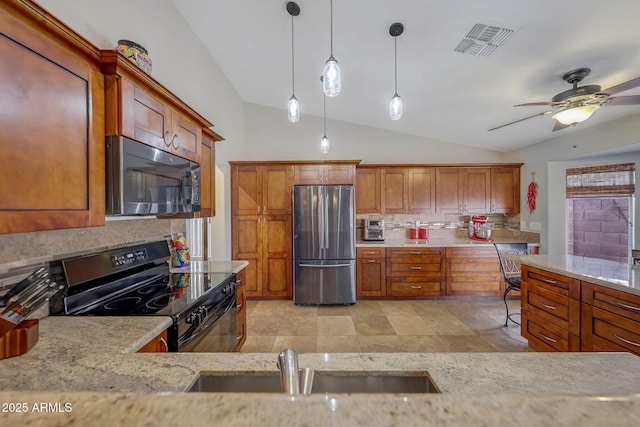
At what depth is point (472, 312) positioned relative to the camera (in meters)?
3.71

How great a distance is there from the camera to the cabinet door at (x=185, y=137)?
1.86 m

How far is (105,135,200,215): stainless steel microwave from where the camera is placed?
132 cm

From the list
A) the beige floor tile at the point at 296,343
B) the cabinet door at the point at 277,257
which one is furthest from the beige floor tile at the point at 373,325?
the cabinet door at the point at 277,257

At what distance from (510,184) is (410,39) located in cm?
333

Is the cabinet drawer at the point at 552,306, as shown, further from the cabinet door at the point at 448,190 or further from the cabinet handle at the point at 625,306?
the cabinet door at the point at 448,190

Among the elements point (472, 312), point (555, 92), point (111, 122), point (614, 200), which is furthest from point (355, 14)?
point (614, 200)

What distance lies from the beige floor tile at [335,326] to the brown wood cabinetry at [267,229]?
0.85m

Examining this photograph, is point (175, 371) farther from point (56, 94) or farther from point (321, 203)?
point (321, 203)

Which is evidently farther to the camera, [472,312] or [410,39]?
[472,312]

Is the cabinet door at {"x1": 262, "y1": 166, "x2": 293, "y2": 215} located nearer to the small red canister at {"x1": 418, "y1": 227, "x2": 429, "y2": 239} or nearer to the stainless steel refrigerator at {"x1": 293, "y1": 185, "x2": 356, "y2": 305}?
the stainless steel refrigerator at {"x1": 293, "y1": 185, "x2": 356, "y2": 305}

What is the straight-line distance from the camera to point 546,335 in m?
2.38

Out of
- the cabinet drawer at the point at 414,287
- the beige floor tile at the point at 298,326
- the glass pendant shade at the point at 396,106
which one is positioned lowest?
the beige floor tile at the point at 298,326

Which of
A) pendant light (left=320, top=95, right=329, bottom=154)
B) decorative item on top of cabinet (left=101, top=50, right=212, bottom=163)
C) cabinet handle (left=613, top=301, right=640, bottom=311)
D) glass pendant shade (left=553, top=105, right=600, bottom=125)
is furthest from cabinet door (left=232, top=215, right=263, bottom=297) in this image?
cabinet handle (left=613, top=301, right=640, bottom=311)

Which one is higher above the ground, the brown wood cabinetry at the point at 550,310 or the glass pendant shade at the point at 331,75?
the glass pendant shade at the point at 331,75
